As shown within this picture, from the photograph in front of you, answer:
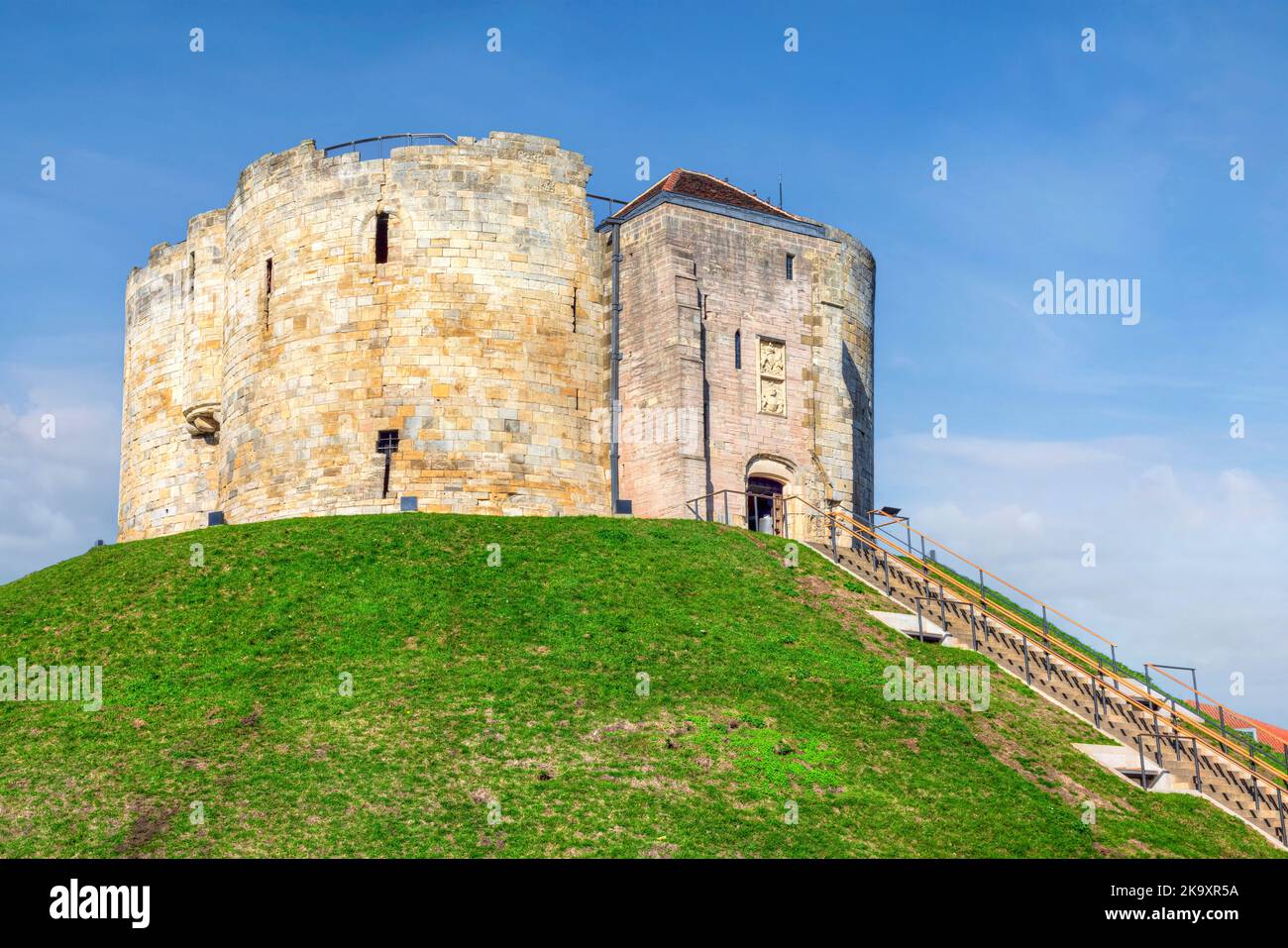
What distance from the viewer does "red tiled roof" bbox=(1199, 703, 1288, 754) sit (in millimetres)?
44969

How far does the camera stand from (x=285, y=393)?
159 feet

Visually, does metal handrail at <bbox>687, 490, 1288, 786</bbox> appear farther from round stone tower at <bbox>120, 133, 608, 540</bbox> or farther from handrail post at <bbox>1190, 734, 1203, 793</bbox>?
round stone tower at <bbox>120, 133, 608, 540</bbox>

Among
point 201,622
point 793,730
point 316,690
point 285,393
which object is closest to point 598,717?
point 793,730

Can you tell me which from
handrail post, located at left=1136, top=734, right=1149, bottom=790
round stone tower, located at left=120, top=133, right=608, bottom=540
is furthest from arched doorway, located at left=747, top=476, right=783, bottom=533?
handrail post, located at left=1136, top=734, right=1149, bottom=790

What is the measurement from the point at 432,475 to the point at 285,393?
551 centimetres

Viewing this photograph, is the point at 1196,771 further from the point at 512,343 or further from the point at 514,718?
the point at 512,343

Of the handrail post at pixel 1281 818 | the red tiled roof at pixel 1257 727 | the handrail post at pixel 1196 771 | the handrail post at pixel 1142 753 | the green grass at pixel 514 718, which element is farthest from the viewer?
the red tiled roof at pixel 1257 727

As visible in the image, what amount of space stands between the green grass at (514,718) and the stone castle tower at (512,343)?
13.2ft

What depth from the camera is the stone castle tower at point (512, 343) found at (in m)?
47.0

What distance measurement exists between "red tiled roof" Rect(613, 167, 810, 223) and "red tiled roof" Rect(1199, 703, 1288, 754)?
19.3m

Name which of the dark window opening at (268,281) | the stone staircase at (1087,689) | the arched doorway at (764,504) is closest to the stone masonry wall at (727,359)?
the arched doorway at (764,504)

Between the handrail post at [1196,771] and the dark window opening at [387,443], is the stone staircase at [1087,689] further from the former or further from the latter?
the dark window opening at [387,443]

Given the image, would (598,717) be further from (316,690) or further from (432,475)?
(432,475)

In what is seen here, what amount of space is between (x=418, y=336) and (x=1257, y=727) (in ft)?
84.8
